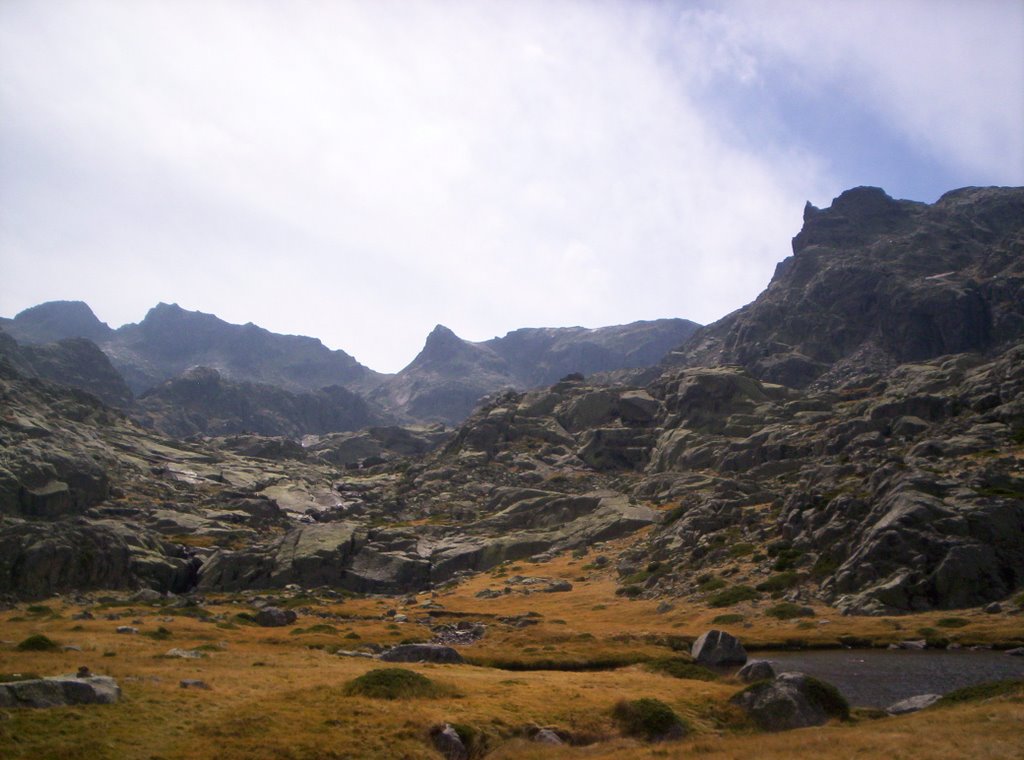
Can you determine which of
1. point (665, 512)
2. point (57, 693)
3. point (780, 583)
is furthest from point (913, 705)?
point (665, 512)

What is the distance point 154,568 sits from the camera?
10512 cm

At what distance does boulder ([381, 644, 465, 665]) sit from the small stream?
25168 millimetres

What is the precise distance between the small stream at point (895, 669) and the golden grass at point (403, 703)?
145 inches

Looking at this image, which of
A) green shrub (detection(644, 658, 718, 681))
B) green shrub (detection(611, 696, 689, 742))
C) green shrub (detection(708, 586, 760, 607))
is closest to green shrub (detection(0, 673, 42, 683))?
green shrub (detection(611, 696, 689, 742))

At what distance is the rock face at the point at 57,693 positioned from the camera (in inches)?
1140

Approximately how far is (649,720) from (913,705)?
14.3 metres

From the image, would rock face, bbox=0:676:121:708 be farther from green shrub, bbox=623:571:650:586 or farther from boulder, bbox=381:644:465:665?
green shrub, bbox=623:571:650:586

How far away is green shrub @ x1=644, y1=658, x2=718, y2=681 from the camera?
47781 millimetres

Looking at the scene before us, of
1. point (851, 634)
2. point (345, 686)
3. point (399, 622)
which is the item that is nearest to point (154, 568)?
point (399, 622)

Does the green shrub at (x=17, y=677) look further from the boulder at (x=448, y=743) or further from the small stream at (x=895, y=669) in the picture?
the small stream at (x=895, y=669)

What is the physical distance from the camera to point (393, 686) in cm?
3684

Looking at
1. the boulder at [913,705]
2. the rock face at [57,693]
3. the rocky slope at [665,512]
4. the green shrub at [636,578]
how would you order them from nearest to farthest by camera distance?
the rock face at [57,693] < the boulder at [913,705] < the rocky slope at [665,512] < the green shrub at [636,578]

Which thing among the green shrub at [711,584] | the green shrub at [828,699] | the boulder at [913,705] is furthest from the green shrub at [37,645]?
the green shrub at [711,584]

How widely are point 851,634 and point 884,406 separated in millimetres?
99950
